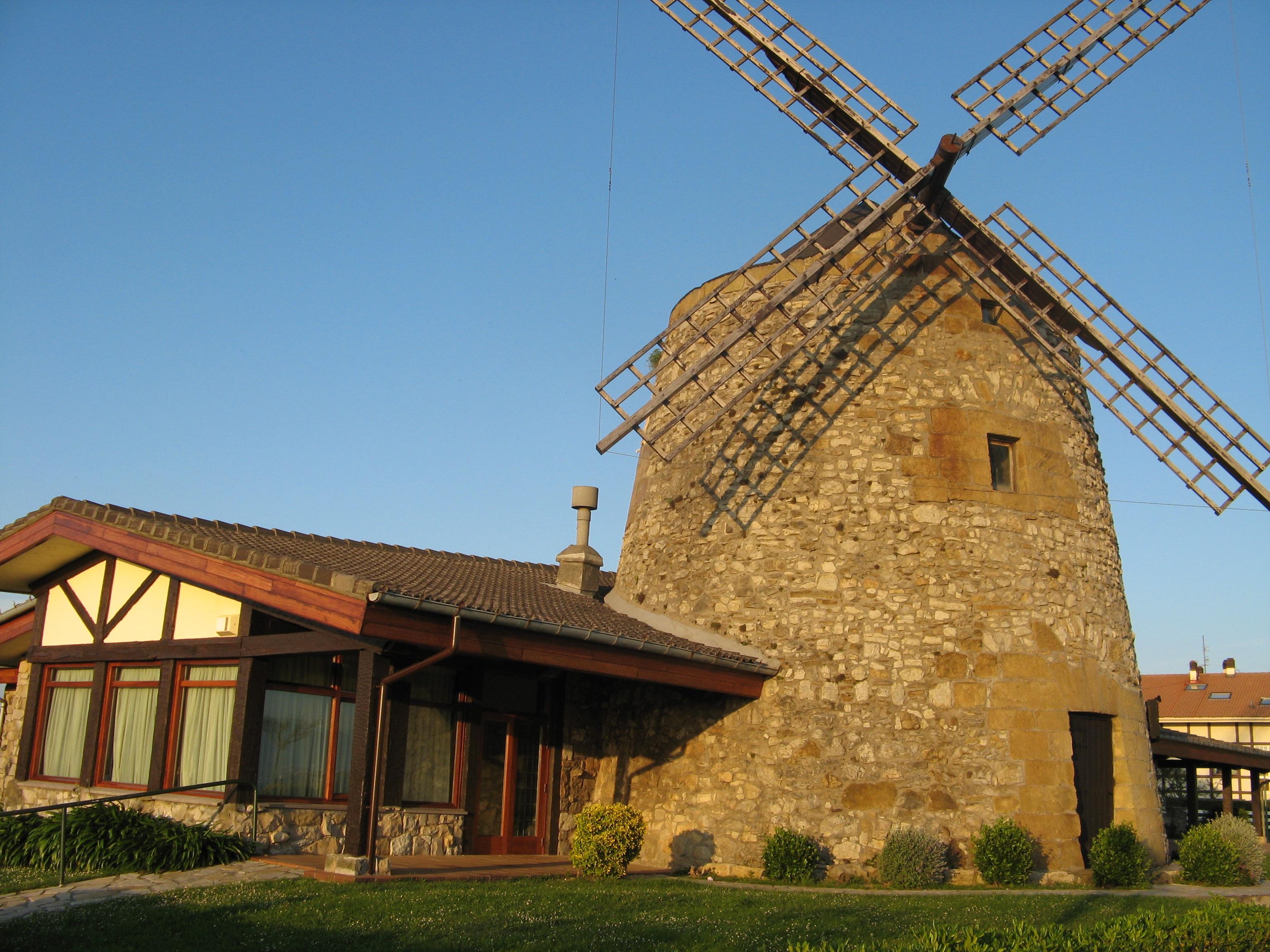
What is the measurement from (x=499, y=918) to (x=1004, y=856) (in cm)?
660

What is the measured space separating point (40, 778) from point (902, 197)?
46.8ft

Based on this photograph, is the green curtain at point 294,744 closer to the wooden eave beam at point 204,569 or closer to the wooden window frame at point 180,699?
the wooden window frame at point 180,699

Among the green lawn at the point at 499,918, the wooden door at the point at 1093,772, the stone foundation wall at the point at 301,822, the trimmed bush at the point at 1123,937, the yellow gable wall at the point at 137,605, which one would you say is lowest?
the green lawn at the point at 499,918

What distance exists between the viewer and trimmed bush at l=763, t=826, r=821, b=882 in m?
13.0

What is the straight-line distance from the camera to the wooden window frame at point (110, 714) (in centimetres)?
1373

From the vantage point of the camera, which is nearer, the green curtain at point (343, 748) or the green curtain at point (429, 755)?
the green curtain at point (343, 748)

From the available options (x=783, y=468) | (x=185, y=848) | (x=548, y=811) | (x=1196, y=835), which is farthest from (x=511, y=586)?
(x=1196, y=835)

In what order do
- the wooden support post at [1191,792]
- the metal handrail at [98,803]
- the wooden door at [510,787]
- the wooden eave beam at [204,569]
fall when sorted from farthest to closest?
1. the wooden support post at [1191,792]
2. the wooden door at [510,787]
3. the wooden eave beam at [204,569]
4. the metal handrail at [98,803]

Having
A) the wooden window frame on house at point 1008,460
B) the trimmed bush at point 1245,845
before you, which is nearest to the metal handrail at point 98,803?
the wooden window frame on house at point 1008,460

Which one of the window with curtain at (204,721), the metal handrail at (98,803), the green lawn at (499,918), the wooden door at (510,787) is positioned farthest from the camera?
the wooden door at (510,787)

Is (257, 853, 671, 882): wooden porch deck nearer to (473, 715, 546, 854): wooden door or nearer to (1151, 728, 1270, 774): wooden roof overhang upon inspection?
(473, 715, 546, 854): wooden door

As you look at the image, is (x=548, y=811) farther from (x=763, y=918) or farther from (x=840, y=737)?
(x=763, y=918)

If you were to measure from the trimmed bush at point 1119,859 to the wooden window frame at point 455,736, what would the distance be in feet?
25.3

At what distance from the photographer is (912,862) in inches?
499
